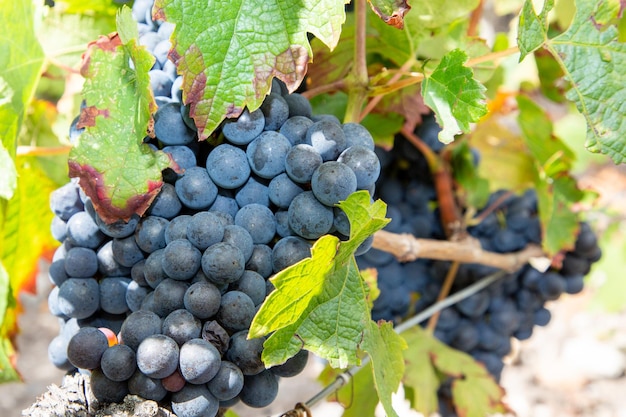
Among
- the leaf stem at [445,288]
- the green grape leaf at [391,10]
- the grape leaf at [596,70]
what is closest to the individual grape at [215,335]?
the green grape leaf at [391,10]

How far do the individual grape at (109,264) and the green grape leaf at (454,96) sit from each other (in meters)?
0.33

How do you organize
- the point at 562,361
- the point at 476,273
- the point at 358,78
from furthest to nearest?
the point at 562,361 < the point at 476,273 < the point at 358,78

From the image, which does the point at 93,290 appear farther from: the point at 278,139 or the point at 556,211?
the point at 556,211

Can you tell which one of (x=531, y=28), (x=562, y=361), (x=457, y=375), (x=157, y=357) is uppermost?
(x=531, y=28)

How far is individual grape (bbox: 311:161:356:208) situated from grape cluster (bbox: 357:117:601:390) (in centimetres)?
49

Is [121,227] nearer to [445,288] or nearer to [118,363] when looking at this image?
[118,363]

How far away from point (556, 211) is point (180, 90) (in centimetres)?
73

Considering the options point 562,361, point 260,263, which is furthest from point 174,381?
point 562,361

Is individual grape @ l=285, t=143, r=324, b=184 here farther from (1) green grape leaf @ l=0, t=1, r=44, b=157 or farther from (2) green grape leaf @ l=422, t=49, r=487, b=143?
(1) green grape leaf @ l=0, t=1, r=44, b=157

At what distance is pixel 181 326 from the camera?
50 cm

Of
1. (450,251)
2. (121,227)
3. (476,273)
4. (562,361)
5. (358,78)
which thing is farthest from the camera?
(562,361)

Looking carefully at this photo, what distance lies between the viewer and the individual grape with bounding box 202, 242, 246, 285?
512 millimetres

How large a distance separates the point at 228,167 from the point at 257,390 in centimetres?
20

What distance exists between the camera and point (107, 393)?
1.63 feet
